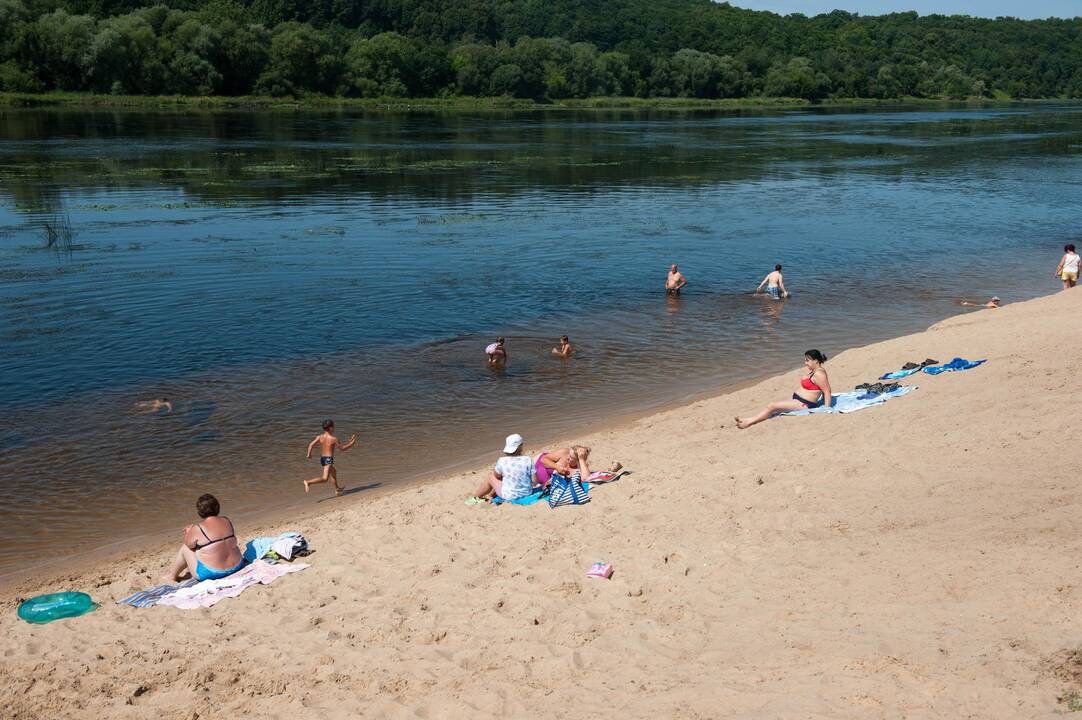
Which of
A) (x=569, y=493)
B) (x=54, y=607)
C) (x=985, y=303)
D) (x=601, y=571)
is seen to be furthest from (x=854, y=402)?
(x=985, y=303)

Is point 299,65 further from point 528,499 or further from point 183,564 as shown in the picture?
point 183,564

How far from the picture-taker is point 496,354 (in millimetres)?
21156

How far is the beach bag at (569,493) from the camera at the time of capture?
1244 cm

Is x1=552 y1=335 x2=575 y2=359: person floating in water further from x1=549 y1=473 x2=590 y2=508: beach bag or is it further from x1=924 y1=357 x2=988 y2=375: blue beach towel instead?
x1=549 y1=473 x2=590 y2=508: beach bag

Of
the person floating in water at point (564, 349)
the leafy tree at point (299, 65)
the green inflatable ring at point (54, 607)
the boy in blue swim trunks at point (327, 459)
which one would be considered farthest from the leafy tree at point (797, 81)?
the green inflatable ring at point (54, 607)

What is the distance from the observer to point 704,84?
515 feet

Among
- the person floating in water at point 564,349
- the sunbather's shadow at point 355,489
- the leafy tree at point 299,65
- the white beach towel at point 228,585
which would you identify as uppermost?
the leafy tree at point 299,65

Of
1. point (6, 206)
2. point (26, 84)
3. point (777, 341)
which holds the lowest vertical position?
point (777, 341)

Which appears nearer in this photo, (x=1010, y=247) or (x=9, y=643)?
(x=9, y=643)

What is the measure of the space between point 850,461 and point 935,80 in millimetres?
201935

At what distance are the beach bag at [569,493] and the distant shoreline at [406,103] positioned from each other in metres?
96.4

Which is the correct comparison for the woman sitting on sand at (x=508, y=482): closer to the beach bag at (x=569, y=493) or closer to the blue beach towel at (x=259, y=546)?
the beach bag at (x=569, y=493)

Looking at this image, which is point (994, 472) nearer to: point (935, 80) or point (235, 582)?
point (235, 582)

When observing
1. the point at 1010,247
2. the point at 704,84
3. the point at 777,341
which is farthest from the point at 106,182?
the point at 704,84
